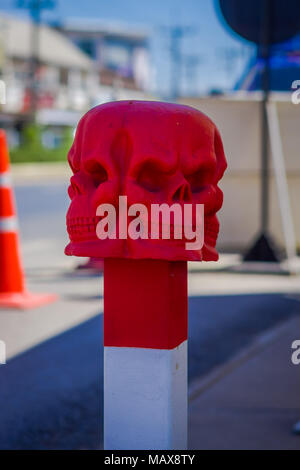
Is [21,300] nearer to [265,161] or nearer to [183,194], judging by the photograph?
[265,161]

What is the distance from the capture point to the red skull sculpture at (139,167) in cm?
199

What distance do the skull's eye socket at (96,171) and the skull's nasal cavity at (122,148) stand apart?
2.3 inches

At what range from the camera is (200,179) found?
216cm

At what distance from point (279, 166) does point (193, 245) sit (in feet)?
24.0

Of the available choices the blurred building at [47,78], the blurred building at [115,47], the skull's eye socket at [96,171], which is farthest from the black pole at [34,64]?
the skull's eye socket at [96,171]

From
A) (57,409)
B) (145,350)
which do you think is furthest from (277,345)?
(145,350)

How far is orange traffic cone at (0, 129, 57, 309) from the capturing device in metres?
6.40

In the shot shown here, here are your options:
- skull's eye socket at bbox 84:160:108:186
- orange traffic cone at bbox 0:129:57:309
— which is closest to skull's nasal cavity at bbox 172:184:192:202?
skull's eye socket at bbox 84:160:108:186

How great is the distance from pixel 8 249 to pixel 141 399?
4.56 meters

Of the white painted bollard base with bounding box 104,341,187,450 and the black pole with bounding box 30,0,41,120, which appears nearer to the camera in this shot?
the white painted bollard base with bounding box 104,341,187,450

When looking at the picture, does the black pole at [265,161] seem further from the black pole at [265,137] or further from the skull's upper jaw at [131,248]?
the skull's upper jaw at [131,248]

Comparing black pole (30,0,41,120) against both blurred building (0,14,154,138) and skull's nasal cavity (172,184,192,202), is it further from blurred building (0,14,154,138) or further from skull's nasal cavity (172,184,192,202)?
skull's nasal cavity (172,184,192,202)

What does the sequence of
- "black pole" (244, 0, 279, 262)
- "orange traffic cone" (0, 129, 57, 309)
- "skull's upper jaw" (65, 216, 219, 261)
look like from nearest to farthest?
1. "skull's upper jaw" (65, 216, 219, 261)
2. "orange traffic cone" (0, 129, 57, 309)
3. "black pole" (244, 0, 279, 262)

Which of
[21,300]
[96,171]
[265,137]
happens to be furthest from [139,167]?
[265,137]
